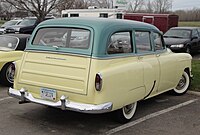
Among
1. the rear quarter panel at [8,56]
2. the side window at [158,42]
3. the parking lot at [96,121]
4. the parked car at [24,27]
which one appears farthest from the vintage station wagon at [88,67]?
the parked car at [24,27]

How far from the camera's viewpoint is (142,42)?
6.24 metres

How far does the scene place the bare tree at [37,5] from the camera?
99.0 feet

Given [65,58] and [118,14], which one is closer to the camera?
[65,58]

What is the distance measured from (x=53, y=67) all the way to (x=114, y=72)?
3.22ft

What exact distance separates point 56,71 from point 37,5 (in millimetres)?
27017

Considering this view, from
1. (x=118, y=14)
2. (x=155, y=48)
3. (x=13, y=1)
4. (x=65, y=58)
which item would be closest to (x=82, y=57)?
(x=65, y=58)

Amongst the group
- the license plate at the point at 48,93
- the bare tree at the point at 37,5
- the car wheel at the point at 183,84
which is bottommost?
the car wheel at the point at 183,84

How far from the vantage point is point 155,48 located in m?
6.62

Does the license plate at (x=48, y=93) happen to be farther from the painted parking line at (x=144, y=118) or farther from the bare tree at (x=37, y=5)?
the bare tree at (x=37, y=5)

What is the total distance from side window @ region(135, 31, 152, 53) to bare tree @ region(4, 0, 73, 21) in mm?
23715

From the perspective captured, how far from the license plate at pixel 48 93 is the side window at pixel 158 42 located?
248cm

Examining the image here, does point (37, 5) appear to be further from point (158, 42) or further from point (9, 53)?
point (158, 42)

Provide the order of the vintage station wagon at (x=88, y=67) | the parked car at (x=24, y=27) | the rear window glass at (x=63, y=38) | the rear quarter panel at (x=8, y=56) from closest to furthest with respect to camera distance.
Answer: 1. the vintage station wagon at (x=88, y=67)
2. the rear window glass at (x=63, y=38)
3. the rear quarter panel at (x=8, y=56)
4. the parked car at (x=24, y=27)

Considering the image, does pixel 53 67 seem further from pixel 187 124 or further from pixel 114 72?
pixel 187 124
